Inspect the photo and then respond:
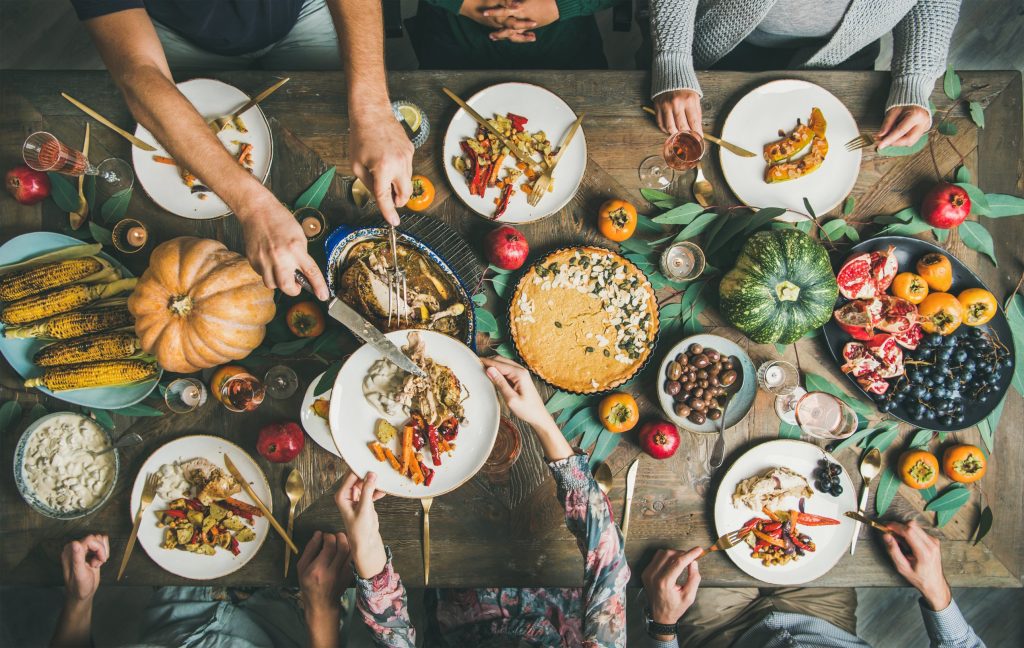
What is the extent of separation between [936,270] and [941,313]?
0.15 m

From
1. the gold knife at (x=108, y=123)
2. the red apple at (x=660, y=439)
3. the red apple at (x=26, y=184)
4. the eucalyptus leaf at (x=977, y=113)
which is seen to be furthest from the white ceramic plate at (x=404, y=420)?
the eucalyptus leaf at (x=977, y=113)

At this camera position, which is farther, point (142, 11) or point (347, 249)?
point (347, 249)

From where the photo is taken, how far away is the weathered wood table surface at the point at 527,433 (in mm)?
1933

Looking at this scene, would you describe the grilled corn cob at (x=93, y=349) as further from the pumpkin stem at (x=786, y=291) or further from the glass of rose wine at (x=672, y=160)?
the pumpkin stem at (x=786, y=291)

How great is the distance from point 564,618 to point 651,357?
1126 millimetres

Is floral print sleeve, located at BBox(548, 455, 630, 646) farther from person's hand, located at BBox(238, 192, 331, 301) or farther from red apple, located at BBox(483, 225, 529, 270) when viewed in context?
person's hand, located at BBox(238, 192, 331, 301)

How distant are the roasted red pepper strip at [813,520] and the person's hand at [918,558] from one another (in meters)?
0.22

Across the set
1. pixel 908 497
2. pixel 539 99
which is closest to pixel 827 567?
pixel 908 497

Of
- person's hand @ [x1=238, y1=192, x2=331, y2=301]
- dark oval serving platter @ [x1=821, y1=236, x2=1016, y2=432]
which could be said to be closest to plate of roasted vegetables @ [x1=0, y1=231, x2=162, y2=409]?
person's hand @ [x1=238, y1=192, x2=331, y2=301]

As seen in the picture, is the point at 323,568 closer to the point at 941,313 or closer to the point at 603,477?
the point at 603,477

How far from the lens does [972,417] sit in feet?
6.39

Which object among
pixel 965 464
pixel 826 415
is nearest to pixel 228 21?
pixel 826 415

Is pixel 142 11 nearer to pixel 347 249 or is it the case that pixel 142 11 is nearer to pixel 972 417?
pixel 347 249

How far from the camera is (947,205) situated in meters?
1.95
